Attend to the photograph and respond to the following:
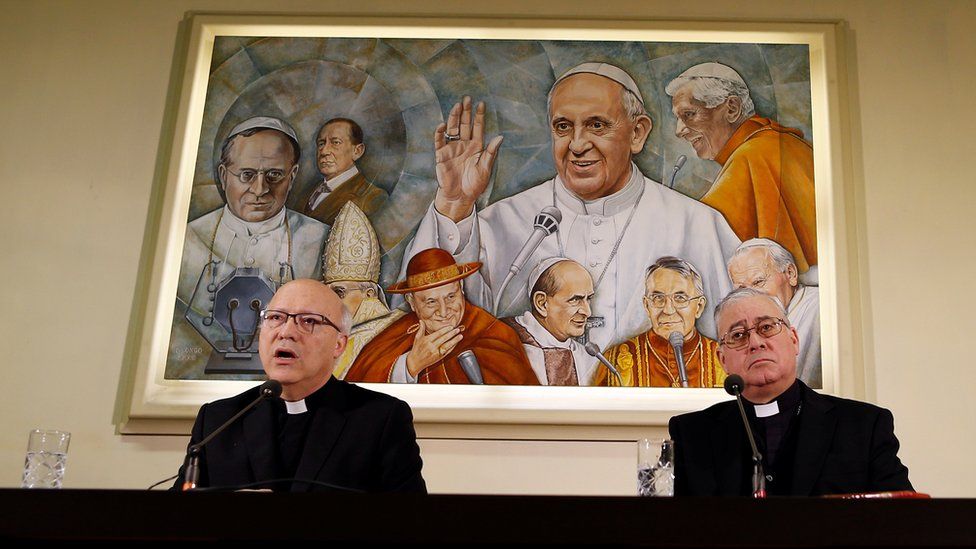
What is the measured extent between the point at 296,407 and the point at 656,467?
50.4 inches

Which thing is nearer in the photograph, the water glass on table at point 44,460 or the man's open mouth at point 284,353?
the water glass on table at point 44,460

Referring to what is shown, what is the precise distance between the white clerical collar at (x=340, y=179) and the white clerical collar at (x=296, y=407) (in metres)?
1.00

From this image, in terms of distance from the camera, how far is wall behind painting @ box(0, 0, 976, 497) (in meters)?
3.65

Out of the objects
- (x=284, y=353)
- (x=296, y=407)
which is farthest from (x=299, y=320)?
(x=296, y=407)

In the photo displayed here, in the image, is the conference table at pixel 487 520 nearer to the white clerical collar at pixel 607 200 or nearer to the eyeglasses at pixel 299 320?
the eyeglasses at pixel 299 320

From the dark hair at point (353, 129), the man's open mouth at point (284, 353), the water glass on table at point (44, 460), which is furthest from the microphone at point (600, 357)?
the water glass on table at point (44, 460)

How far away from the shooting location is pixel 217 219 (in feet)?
13.0

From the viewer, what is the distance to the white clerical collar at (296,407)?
325 centimetres

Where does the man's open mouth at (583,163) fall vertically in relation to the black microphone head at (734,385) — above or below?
above

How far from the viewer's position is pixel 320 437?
10.1ft

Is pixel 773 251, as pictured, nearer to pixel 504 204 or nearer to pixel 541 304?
pixel 541 304

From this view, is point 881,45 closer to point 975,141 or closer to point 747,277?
point 975,141

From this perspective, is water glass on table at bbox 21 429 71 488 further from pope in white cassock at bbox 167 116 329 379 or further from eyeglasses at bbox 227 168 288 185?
eyeglasses at bbox 227 168 288 185

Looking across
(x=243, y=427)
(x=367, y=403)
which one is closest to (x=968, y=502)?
(x=367, y=403)
